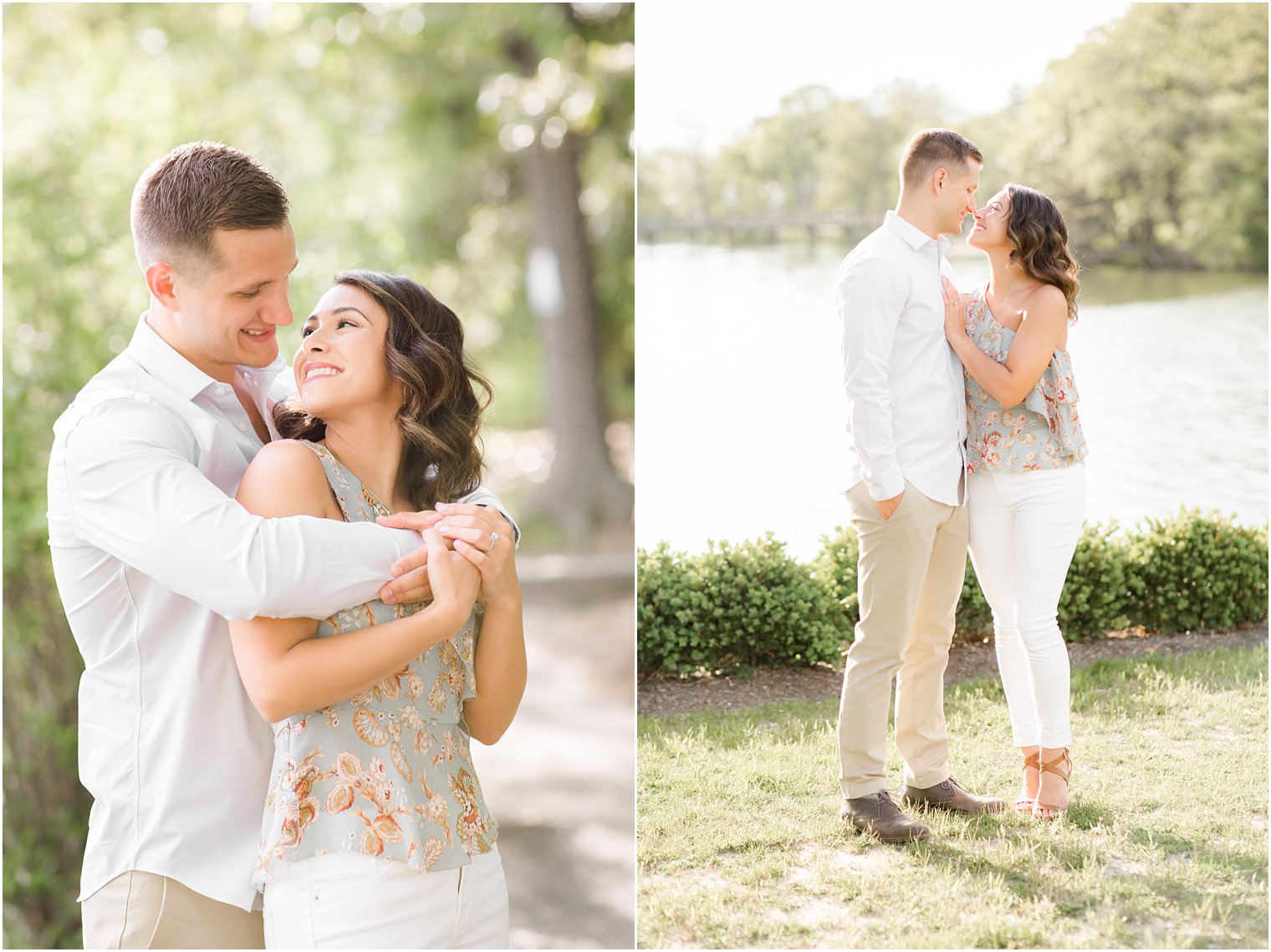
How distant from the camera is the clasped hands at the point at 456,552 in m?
1.77

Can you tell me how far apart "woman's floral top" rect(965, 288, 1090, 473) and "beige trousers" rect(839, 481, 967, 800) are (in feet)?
0.57

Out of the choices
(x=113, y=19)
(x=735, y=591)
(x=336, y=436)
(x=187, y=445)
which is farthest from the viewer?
→ (x=113, y=19)

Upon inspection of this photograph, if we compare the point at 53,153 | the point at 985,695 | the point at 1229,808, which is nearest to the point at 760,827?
the point at 985,695

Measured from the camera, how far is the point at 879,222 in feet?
14.4

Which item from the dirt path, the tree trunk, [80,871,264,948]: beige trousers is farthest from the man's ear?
the tree trunk

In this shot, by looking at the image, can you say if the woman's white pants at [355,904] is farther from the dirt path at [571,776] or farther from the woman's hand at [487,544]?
the dirt path at [571,776]

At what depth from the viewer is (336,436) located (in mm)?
1937

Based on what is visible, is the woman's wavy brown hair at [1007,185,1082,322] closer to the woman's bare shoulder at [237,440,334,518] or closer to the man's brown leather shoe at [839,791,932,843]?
the man's brown leather shoe at [839,791,932,843]

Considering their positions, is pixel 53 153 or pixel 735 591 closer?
pixel 735 591

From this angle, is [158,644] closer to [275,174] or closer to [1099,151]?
[275,174]

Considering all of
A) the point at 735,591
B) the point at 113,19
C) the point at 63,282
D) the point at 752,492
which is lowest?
the point at 735,591

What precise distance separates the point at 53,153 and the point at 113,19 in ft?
19.6

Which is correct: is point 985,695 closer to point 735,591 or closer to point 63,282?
point 735,591

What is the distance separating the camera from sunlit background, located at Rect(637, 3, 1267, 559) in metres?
4.27
